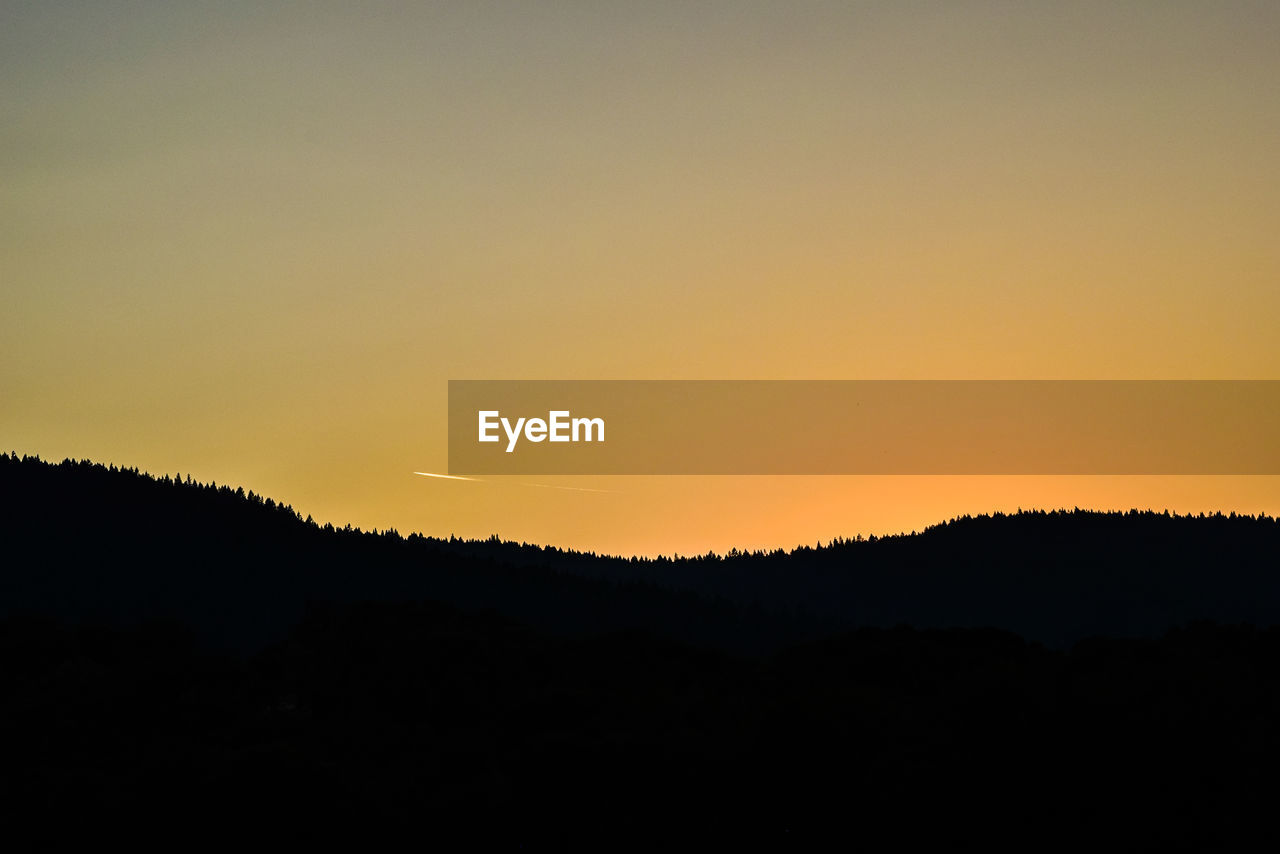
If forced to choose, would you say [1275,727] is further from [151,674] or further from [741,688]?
[151,674]

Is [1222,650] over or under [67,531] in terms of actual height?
under

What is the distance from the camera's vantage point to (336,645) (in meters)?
89.8

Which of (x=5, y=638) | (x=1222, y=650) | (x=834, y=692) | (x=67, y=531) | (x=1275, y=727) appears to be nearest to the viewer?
(x=1275, y=727)

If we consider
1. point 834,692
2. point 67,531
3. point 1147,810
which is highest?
point 67,531

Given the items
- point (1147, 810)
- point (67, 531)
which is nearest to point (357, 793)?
point (1147, 810)

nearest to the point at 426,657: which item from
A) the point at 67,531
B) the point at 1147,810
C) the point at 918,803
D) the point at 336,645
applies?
the point at 336,645

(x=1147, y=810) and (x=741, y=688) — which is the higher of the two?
(x=741, y=688)

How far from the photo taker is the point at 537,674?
88125mm

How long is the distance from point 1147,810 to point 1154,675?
608 inches

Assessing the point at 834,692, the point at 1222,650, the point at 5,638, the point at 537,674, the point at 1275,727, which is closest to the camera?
the point at 1275,727

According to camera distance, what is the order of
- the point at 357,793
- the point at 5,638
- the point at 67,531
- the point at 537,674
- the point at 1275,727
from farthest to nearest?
1. the point at 67,531
2. the point at 5,638
3. the point at 537,674
4. the point at 1275,727
5. the point at 357,793

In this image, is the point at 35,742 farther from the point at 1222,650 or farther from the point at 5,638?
the point at 1222,650

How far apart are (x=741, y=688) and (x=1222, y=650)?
81.4 feet

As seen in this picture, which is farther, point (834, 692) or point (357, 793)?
point (834, 692)
